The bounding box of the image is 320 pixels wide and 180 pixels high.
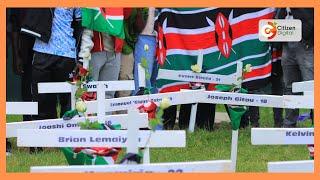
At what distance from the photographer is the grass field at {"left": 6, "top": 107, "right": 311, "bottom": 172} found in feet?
18.4

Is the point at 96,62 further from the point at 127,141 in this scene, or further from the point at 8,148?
the point at 127,141

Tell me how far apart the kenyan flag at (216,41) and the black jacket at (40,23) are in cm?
193

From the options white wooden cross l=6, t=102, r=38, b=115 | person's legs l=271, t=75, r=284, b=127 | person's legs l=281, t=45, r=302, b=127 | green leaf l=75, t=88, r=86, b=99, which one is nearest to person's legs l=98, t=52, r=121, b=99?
green leaf l=75, t=88, r=86, b=99

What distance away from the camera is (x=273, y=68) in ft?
26.0

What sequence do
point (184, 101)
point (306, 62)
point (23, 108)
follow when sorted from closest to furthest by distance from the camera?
point (23, 108) → point (184, 101) → point (306, 62)

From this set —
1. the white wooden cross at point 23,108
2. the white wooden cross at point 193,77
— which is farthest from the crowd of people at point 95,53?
the white wooden cross at point 23,108

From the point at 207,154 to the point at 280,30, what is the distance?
6.16ft

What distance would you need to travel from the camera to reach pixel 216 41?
26.1 ft

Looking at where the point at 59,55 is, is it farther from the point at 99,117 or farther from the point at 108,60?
the point at 99,117

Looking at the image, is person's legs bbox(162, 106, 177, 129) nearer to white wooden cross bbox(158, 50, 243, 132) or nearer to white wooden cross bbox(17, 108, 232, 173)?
white wooden cross bbox(158, 50, 243, 132)

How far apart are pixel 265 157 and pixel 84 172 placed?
3.21 metres

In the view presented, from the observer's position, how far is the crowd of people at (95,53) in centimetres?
622

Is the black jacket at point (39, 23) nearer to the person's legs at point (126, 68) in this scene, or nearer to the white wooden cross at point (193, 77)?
the person's legs at point (126, 68)

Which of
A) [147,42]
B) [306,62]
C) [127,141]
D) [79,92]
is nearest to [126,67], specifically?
[147,42]
